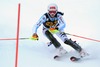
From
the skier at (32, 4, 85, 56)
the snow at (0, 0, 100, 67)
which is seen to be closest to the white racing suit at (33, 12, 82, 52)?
the skier at (32, 4, 85, 56)

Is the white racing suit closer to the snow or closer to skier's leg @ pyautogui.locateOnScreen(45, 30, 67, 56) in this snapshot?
skier's leg @ pyautogui.locateOnScreen(45, 30, 67, 56)

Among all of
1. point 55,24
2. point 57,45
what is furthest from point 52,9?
point 57,45

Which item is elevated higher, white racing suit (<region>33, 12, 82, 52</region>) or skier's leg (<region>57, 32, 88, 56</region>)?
white racing suit (<region>33, 12, 82, 52</region>)

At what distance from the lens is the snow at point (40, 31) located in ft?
8.87

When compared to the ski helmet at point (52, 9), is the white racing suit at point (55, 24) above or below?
below

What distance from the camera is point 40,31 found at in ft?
11.1

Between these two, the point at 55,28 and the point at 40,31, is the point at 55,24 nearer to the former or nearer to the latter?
the point at 55,28

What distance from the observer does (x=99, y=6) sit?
157 inches

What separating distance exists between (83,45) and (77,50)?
0.78ft

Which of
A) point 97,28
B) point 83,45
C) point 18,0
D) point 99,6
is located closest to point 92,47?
point 83,45

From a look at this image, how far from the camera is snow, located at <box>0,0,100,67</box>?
2.71 meters

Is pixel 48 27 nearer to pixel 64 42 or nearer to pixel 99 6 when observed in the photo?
pixel 64 42

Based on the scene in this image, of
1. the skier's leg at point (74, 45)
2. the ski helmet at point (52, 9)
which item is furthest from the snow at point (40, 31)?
the ski helmet at point (52, 9)

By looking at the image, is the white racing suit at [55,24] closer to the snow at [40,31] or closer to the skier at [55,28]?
the skier at [55,28]
